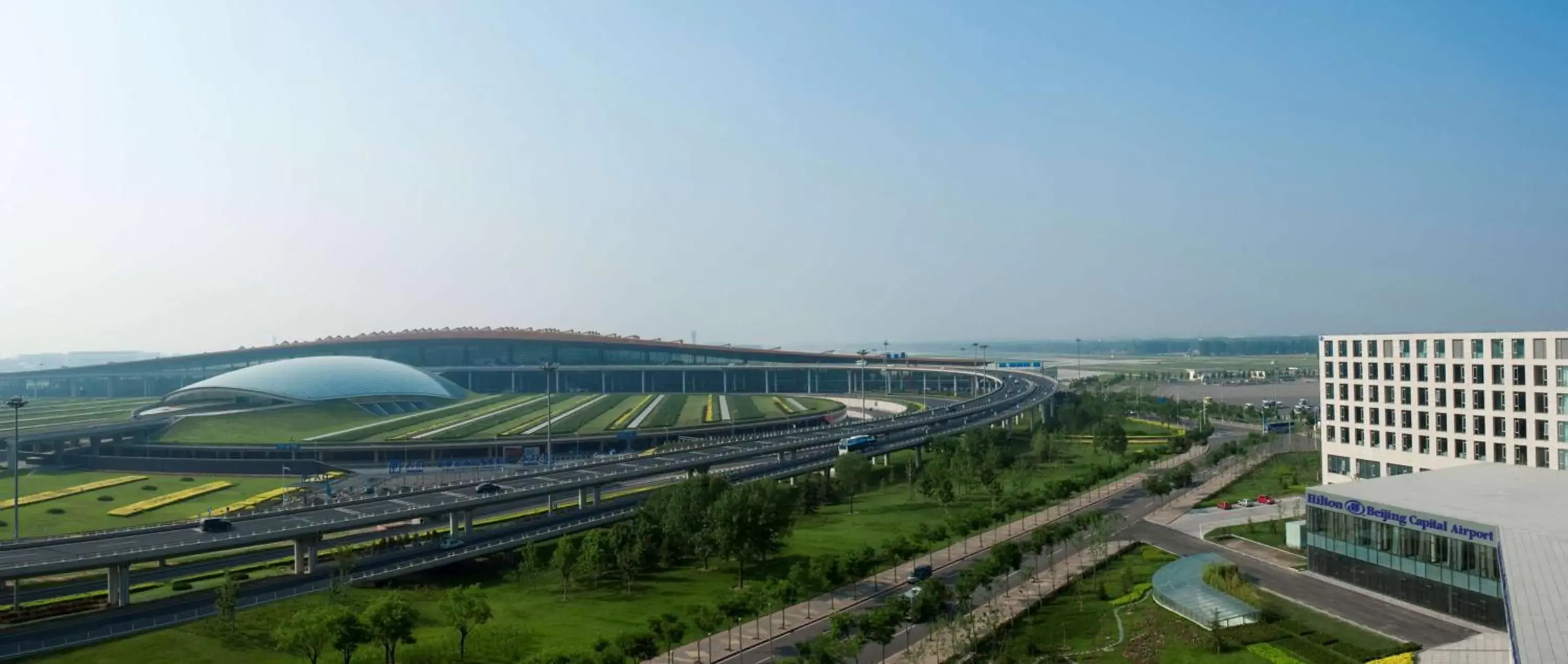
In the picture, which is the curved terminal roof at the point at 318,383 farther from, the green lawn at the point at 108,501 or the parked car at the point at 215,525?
the parked car at the point at 215,525

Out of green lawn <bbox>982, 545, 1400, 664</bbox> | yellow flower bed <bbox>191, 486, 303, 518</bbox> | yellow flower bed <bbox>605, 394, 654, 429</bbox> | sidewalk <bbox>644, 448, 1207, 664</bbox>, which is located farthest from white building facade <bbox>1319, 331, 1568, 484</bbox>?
yellow flower bed <bbox>605, 394, 654, 429</bbox>

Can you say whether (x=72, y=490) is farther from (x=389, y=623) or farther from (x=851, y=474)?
(x=851, y=474)

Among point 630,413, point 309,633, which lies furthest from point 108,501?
point 630,413

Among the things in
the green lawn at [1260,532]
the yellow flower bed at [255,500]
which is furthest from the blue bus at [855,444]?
the yellow flower bed at [255,500]

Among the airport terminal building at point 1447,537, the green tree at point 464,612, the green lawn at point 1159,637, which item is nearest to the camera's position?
the airport terminal building at point 1447,537

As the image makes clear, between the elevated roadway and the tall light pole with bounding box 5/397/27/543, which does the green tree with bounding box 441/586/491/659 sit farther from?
the tall light pole with bounding box 5/397/27/543

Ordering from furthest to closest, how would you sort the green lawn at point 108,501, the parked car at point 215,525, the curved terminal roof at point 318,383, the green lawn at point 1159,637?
the curved terminal roof at point 318,383, the green lawn at point 108,501, the parked car at point 215,525, the green lawn at point 1159,637

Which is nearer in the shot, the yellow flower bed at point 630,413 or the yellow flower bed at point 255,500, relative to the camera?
the yellow flower bed at point 255,500
